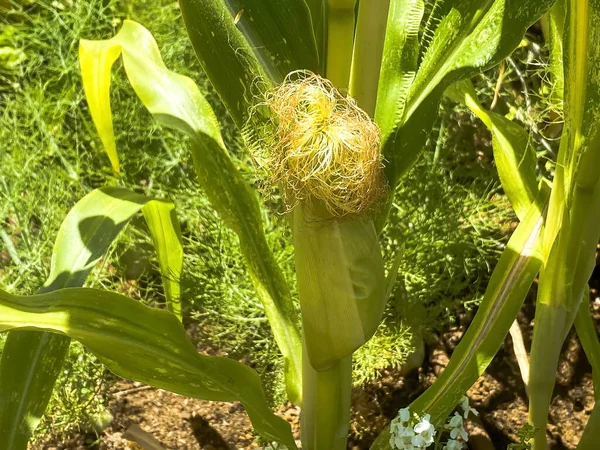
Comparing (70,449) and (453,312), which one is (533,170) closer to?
(453,312)

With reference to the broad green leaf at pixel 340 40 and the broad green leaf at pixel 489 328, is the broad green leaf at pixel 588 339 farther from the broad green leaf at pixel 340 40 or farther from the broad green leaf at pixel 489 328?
the broad green leaf at pixel 340 40

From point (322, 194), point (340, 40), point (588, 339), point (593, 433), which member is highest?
point (340, 40)

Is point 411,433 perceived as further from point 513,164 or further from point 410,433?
point 513,164

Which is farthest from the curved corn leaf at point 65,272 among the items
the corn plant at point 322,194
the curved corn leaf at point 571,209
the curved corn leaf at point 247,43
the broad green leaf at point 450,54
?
the curved corn leaf at point 571,209

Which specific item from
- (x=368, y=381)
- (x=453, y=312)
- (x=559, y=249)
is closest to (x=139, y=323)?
(x=559, y=249)

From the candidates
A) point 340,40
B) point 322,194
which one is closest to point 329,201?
point 322,194
